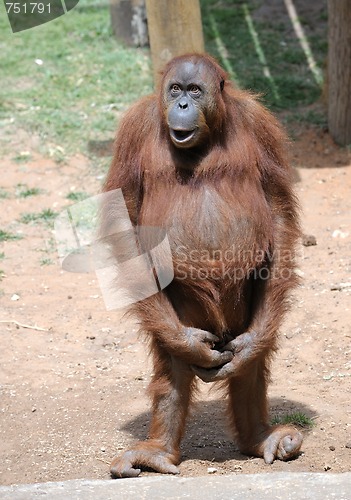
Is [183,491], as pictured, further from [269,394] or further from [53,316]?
[53,316]

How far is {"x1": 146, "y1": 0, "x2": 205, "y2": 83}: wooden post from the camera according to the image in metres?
6.87

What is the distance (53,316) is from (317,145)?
3750mm

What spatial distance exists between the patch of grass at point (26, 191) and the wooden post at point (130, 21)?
330cm

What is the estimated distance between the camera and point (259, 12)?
11570mm

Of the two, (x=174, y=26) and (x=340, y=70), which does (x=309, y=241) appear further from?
(x=340, y=70)

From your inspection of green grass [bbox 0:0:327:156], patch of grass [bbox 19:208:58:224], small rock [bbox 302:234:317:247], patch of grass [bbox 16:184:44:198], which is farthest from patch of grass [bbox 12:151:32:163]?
small rock [bbox 302:234:317:247]

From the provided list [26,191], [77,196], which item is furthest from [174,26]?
[26,191]

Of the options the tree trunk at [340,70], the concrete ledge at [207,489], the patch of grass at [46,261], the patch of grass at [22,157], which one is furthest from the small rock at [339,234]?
the concrete ledge at [207,489]

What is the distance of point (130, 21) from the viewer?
423 inches

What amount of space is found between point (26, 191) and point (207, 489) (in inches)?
198

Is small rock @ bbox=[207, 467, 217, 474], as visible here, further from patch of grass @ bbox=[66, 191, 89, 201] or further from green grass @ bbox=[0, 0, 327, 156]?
green grass @ bbox=[0, 0, 327, 156]

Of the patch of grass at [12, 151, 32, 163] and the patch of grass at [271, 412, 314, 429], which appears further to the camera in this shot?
the patch of grass at [12, 151, 32, 163]

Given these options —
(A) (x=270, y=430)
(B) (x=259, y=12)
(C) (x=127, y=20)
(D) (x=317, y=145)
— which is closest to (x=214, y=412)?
(A) (x=270, y=430)

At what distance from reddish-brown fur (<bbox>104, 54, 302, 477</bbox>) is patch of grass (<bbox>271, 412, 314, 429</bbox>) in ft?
1.01
